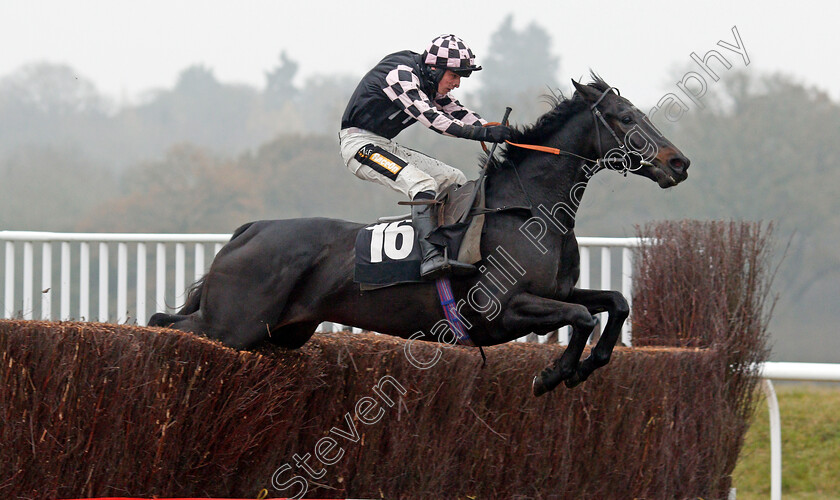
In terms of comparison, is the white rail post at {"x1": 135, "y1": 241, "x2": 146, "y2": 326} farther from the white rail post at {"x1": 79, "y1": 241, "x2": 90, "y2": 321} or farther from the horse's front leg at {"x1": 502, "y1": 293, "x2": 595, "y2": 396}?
the horse's front leg at {"x1": 502, "y1": 293, "x2": 595, "y2": 396}

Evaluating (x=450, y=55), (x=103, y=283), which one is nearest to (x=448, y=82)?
(x=450, y=55)

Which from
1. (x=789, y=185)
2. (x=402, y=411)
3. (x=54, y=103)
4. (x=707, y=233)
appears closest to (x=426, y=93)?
(x=402, y=411)

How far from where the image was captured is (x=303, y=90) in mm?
36594

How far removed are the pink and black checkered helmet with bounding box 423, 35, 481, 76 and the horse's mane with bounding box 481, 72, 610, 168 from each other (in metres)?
0.44

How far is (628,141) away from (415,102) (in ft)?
3.50

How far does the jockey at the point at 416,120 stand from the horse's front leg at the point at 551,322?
306mm

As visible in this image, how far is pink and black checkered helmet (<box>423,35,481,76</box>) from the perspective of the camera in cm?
468

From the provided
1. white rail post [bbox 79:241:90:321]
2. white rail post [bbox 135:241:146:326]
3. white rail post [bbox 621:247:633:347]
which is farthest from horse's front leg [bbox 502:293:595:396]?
white rail post [bbox 79:241:90:321]

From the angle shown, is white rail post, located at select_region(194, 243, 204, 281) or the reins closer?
the reins

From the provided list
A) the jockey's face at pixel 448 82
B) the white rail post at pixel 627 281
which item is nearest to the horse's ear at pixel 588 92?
the jockey's face at pixel 448 82

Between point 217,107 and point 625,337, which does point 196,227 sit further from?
point 625,337

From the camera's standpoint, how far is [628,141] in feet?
14.3

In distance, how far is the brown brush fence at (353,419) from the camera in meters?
4.00

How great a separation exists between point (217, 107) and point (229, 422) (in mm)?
30203
